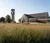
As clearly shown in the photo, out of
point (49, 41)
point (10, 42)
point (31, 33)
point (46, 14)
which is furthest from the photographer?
point (46, 14)

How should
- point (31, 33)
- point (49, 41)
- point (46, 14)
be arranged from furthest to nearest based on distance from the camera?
1. point (46, 14)
2. point (31, 33)
3. point (49, 41)

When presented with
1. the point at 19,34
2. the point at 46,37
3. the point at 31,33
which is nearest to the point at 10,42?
the point at 19,34

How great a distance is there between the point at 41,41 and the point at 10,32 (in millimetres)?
1537

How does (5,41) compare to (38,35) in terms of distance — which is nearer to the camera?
(5,41)

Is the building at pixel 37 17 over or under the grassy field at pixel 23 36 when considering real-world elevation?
over

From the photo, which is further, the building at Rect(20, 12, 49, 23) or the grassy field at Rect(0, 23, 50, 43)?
the building at Rect(20, 12, 49, 23)

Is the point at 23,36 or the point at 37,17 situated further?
the point at 37,17

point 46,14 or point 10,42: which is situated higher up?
point 46,14

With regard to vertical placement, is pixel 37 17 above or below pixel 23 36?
above

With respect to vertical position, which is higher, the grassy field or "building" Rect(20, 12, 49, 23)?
"building" Rect(20, 12, 49, 23)

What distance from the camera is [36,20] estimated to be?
149 feet

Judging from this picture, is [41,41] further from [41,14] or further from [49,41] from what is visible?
[41,14]

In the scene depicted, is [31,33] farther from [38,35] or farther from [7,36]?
[7,36]

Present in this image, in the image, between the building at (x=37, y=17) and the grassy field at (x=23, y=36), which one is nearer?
the grassy field at (x=23, y=36)
